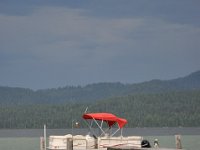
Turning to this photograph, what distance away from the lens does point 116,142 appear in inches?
2311

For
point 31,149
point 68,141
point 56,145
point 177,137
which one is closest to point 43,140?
point 56,145

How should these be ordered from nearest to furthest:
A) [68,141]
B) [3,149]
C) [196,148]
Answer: [68,141]
[196,148]
[3,149]

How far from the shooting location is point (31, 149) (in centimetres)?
10588

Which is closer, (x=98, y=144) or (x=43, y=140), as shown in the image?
(x=98, y=144)

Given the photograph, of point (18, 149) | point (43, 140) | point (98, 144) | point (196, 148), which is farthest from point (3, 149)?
point (98, 144)

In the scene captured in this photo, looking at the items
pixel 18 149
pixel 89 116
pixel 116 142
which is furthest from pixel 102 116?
pixel 18 149

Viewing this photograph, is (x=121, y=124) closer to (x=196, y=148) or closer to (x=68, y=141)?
(x=68, y=141)

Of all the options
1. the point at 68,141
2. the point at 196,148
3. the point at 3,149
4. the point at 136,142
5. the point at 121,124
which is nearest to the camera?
the point at 68,141

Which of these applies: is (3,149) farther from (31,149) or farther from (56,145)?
(56,145)

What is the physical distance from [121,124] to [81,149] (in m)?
6.97

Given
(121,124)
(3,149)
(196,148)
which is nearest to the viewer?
(121,124)

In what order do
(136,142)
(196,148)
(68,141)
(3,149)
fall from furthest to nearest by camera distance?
(3,149) → (196,148) → (136,142) → (68,141)

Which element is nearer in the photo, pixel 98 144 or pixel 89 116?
pixel 98 144

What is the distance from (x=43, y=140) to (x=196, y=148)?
42163mm
